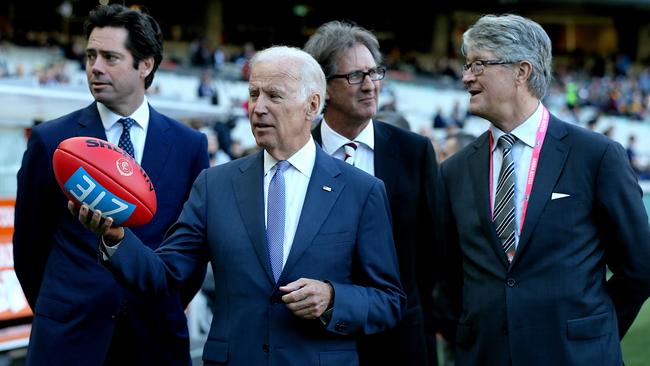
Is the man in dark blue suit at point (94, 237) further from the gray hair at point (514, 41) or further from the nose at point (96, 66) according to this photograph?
the gray hair at point (514, 41)

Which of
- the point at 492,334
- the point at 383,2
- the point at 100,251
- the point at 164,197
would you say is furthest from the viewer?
the point at 383,2

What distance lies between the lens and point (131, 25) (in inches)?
178

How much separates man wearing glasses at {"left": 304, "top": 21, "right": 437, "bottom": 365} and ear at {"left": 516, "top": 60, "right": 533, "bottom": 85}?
0.81 m

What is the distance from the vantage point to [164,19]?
45031 mm

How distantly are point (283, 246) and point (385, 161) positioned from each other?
1241 mm

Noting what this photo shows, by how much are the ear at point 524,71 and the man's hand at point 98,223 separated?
1680mm

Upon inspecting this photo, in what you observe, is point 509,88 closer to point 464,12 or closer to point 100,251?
point 100,251

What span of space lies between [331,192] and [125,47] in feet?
4.55

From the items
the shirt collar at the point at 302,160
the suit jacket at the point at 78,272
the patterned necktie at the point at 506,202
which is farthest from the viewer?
the suit jacket at the point at 78,272

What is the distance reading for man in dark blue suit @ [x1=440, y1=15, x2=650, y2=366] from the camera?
389 cm

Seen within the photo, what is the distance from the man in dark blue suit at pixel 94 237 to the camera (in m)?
4.26

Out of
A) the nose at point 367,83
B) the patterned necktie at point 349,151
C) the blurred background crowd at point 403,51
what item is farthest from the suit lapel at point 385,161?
the blurred background crowd at point 403,51

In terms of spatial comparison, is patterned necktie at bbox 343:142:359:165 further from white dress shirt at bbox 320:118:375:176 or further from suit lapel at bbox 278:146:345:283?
suit lapel at bbox 278:146:345:283

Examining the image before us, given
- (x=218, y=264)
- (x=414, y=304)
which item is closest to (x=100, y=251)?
(x=218, y=264)
